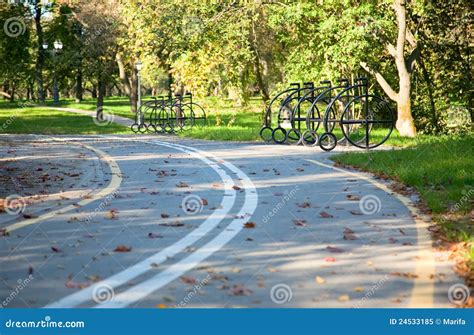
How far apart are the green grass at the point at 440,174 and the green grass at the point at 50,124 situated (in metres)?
21.2

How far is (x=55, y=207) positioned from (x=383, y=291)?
16.3 feet

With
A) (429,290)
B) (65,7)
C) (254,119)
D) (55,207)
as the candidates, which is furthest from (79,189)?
(65,7)

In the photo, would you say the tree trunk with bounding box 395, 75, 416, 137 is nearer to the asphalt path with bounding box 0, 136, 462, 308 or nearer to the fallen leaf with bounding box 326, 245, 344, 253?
the asphalt path with bounding box 0, 136, 462, 308

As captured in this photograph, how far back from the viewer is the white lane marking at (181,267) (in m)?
4.71

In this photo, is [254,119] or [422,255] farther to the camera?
[254,119]

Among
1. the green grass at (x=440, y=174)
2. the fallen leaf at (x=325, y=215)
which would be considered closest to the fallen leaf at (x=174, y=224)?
the fallen leaf at (x=325, y=215)

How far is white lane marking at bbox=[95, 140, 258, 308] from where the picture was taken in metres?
4.71

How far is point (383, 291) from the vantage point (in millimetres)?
5012

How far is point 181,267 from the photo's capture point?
18.4ft

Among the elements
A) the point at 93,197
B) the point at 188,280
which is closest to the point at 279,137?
the point at 93,197

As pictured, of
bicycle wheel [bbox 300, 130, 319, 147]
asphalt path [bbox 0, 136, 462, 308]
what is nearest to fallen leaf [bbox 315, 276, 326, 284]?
asphalt path [bbox 0, 136, 462, 308]

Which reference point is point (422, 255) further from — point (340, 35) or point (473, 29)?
point (473, 29)

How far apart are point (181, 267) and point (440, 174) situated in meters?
6.38

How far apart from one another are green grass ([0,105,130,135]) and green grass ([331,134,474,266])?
21.2 m
